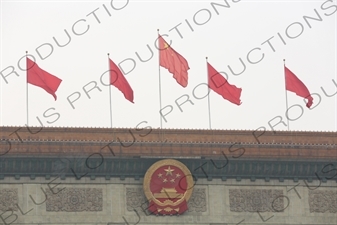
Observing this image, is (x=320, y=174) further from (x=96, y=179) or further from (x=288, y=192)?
(x=96, y=179)

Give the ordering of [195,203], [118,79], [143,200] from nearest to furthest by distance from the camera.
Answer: [143,200] < [195,203] < [118,79]

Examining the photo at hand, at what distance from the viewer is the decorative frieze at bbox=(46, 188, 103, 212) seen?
51281 millimetres

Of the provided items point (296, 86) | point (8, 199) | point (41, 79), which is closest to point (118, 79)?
point (41, 79)

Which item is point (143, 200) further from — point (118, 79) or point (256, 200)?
point (118, 79)

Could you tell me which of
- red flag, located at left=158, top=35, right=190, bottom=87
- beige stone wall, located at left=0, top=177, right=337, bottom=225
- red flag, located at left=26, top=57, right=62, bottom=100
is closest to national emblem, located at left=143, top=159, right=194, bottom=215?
beige stone wall, located at left=0, top=177, right=337, bottom=225

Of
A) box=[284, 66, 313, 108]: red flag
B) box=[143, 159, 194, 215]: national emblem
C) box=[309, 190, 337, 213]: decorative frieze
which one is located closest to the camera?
box=[143, 159, 194, 215]: national emblem

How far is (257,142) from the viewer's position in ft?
177

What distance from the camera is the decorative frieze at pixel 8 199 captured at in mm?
50750

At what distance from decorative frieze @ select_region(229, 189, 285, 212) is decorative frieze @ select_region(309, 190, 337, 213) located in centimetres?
123

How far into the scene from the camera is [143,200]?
5206 centimetres

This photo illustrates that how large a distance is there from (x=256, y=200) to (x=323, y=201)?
2.77 meters

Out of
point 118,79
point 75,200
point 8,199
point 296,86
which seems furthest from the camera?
point 296,86

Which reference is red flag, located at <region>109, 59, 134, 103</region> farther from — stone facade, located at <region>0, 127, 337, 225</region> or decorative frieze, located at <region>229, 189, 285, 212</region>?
decorative frieze, located at <region>229, 189, 285, 212</region>

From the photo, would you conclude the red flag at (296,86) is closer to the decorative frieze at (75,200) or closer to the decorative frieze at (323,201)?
the decorative frieze at (323,201)
